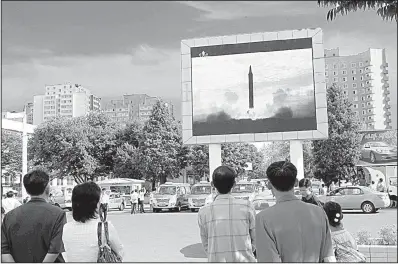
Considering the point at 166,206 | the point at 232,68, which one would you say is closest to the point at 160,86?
the point at 232,68

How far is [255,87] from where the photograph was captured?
18.3 meters

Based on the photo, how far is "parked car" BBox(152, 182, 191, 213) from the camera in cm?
2358

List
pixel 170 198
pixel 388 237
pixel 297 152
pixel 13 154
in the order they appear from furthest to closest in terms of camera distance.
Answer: pixel 13 154 < pixel 170 198 < pixel 297 152 < pixel 388 237

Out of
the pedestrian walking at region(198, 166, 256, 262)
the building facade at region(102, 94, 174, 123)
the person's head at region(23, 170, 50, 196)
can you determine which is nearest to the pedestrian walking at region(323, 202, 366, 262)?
the pedestrian walking at region(198, 166, 256, 262)

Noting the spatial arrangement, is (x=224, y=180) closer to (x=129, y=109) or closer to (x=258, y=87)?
(x=258, y=87)

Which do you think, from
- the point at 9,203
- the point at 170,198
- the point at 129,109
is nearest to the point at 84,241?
the point at 9,203

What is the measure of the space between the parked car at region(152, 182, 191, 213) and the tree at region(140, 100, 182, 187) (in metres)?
10.8

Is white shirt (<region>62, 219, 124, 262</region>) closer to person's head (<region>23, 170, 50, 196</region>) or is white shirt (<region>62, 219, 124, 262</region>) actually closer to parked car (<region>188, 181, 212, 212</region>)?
person's head (<region>23, 170, 50, 196</region>)

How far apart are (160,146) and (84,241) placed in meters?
32.9

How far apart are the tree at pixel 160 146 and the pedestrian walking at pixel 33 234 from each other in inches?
1267

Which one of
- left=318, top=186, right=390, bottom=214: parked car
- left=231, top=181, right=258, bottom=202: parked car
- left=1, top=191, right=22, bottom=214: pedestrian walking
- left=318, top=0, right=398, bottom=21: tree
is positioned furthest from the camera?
left=231, top=181, right=258, bottom=202: parked car

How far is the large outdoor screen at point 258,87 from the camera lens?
1809cm

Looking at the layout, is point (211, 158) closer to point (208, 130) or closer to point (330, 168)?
point (208, 130)

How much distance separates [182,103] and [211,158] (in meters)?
3.05
